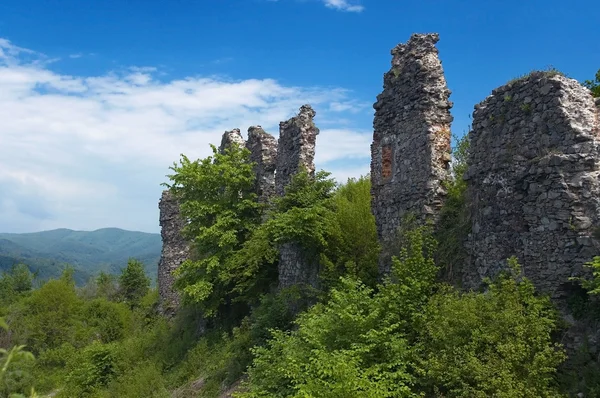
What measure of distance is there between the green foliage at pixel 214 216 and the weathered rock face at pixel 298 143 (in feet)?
5.99

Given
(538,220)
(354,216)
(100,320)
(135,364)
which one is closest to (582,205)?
(538,220)

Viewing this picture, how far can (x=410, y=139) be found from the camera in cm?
1024

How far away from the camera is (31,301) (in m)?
28.3

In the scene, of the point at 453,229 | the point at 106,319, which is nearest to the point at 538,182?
the point at 453,229

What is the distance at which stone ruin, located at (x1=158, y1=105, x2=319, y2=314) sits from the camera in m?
14.0

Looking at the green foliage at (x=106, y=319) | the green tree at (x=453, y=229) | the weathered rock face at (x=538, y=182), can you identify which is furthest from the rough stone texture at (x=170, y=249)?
the weathered rock face at (x=538, y=182)

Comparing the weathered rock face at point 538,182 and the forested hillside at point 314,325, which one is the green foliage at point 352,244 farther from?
the weathered rock face at point 538,182

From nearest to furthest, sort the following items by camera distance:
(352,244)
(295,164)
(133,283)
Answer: (352,244) → (295,164) → (133,283)

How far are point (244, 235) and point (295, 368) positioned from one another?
9.44 metres

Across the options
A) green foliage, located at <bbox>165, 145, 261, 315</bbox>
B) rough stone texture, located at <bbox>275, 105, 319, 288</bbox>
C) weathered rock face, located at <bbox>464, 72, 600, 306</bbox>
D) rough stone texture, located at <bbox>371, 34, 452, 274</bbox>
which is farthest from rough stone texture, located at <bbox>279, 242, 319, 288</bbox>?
weathered rock face, located at <bbox>464, 72, 600, 306</bbox>

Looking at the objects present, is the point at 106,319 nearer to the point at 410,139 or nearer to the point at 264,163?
the point at 264,163

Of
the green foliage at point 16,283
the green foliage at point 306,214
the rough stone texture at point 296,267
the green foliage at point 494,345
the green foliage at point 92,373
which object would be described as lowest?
the green foliage at point 92,373

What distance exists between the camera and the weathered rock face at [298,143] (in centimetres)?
1480

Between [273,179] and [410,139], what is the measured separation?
7941 mm
